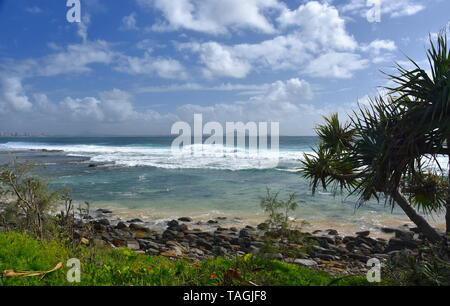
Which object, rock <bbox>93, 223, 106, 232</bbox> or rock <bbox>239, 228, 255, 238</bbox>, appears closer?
rock <bbox>239, 228, 255, 238</bbox>

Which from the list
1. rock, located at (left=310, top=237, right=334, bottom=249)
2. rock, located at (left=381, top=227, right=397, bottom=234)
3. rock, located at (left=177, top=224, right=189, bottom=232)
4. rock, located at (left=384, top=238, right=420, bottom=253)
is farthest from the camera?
rock, located at (left=381, top=227, right=397, bottom=234)

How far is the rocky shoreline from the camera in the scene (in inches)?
385

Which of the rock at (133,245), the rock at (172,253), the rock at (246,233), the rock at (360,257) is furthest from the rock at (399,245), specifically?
the rock at (133,245)

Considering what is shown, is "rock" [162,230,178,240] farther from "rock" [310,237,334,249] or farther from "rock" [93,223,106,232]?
"rock" [310,237,334,249]

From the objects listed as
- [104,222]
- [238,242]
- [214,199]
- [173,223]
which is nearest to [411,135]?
[238,242]

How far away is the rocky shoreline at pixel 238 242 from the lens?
9.77 m

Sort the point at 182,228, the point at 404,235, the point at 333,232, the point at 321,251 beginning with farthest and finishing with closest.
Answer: the point at 182,228 < the point at 333,232 < the point at 404,235 < the point at 321,251

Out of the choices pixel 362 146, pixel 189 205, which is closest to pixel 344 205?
pixel 189 205

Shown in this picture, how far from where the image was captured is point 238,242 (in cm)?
1128

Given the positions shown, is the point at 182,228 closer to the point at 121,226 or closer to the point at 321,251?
the point at 121,226

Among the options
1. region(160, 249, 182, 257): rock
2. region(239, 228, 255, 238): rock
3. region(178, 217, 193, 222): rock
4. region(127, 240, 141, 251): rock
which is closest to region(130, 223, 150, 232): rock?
region(127, 240, 141, 251): rock
